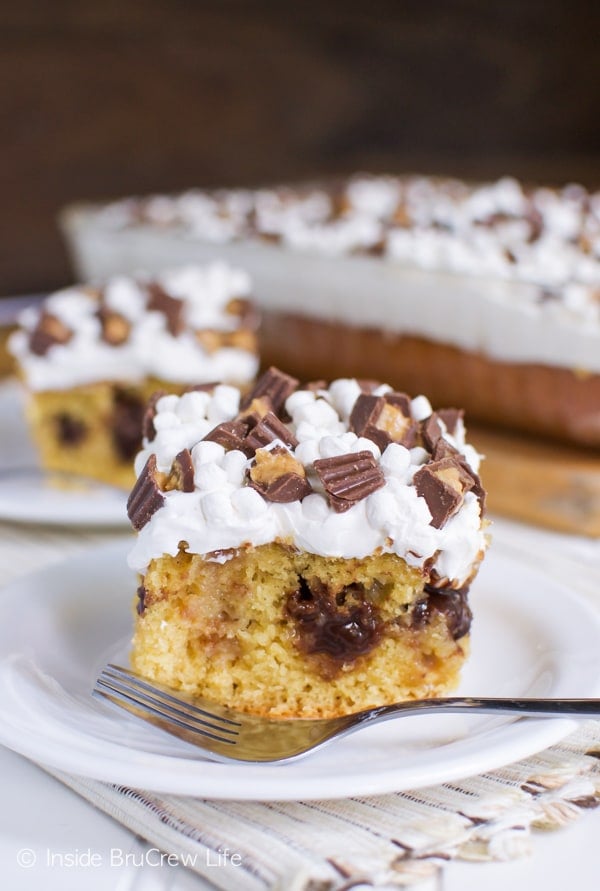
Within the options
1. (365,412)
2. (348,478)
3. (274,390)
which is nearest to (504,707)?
(348,478)

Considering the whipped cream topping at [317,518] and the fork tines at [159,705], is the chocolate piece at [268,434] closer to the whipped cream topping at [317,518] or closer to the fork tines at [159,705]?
the whipped cream topping at [317,518]

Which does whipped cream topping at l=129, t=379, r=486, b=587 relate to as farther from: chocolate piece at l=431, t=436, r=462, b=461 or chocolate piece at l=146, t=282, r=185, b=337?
chocolate piece at l=146, t=282, r=185, b=337

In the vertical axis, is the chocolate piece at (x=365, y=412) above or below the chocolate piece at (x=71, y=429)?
above

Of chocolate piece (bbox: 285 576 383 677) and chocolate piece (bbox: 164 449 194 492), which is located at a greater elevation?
chocolate piece (bbox: 164 449 194 492)

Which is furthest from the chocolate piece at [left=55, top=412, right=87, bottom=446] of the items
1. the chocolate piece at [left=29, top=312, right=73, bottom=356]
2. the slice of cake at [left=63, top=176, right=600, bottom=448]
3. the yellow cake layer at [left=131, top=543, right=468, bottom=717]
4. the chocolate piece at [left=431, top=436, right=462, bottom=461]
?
the chocolate piece at [left=431, top=436, right=462, bottom=461]

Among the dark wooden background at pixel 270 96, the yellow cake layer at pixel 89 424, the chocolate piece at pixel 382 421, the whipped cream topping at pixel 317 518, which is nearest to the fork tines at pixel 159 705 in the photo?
the whipped cream topping at pixel 317 518

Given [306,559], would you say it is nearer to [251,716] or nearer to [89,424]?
[251,716]
